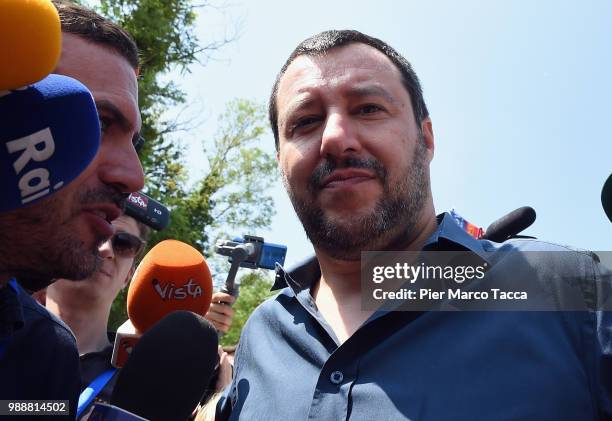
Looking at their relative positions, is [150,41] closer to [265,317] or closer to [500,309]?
[265,317]

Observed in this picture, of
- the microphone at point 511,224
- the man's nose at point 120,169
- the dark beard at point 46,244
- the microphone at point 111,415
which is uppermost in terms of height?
the microphone at point 511,224

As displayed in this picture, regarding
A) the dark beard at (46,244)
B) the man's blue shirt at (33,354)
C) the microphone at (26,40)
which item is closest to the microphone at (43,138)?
the microphone at (26,40)

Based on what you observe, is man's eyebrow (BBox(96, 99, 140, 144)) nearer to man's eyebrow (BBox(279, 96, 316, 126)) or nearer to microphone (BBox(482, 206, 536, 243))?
man's eyebrow (BBox(279, 96, 316, 126))

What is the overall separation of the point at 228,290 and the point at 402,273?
144 centimetres

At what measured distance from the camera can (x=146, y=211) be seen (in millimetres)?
3039

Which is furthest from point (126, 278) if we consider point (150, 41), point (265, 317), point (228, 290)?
point (150, 41)

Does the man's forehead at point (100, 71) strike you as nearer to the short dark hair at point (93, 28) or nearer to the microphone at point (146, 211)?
the short dark hair at point (93, 28)

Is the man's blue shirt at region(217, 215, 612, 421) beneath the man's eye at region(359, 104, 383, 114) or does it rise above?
beneath

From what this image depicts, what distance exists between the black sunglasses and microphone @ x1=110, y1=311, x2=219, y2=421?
1662mm

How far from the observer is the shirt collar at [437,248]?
1.81 meters

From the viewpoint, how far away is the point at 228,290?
3.13m

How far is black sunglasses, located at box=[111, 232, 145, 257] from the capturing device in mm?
3291

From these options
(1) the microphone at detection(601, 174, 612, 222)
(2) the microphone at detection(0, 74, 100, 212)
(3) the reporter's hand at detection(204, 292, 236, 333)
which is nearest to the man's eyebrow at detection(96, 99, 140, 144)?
(2) the microphone at detection(0, 74, 100, 212)

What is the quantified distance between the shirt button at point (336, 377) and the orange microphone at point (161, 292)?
1.00 metres
